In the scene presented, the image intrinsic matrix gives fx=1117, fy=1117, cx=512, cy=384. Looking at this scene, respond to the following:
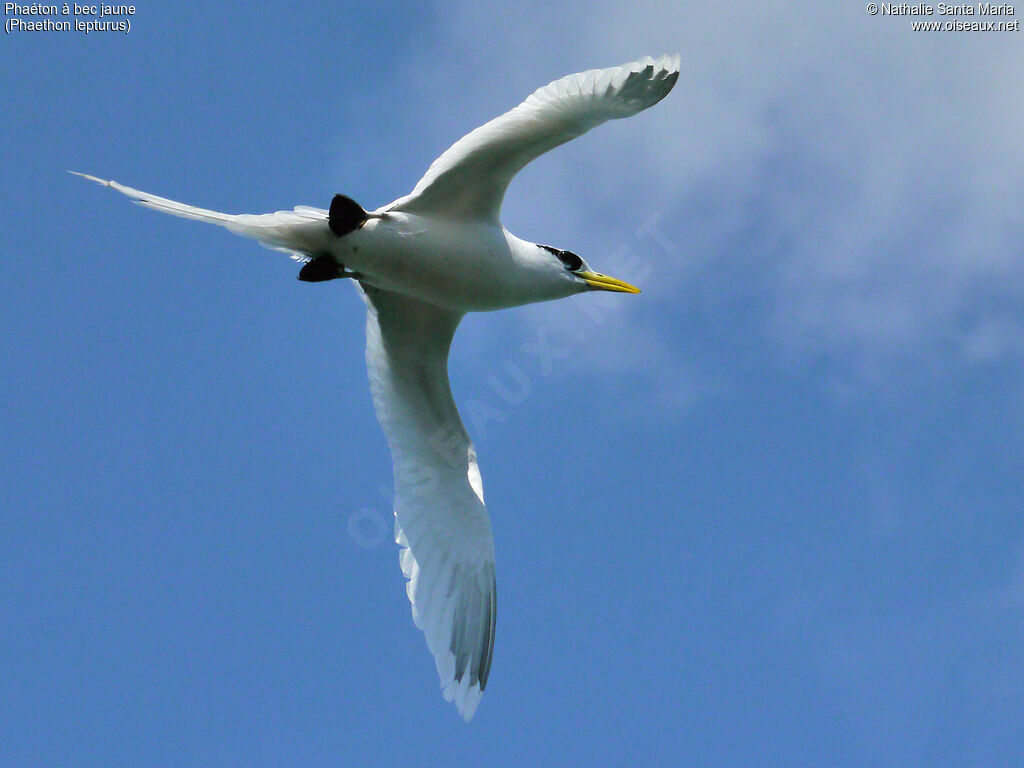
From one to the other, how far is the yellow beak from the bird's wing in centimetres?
130

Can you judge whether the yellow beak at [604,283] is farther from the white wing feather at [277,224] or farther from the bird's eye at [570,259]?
the white wing feather at [277,224]

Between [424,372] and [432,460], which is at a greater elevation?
[424,372]

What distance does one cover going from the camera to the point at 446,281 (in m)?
9.76

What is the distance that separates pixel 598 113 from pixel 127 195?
381 centimetres

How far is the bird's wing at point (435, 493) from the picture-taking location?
10250 millimetres

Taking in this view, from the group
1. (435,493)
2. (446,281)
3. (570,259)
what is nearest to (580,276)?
(570,259)

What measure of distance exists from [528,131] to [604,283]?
1.97m

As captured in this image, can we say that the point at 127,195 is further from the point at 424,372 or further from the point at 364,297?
the point at 424,372

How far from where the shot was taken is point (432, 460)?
10695 millimetres

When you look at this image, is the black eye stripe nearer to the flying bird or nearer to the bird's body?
the flying bird

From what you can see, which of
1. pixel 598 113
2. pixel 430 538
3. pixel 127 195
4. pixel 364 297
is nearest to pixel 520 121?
pixel 598 113

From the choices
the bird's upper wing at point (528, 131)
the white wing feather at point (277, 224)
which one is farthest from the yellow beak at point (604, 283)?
the white wing feather at point (277, 224)

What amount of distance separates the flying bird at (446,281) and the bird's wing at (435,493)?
1 cm

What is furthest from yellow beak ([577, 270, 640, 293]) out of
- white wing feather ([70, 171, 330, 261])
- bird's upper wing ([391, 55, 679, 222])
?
white wing feather ([70, 171, 330, 261])
